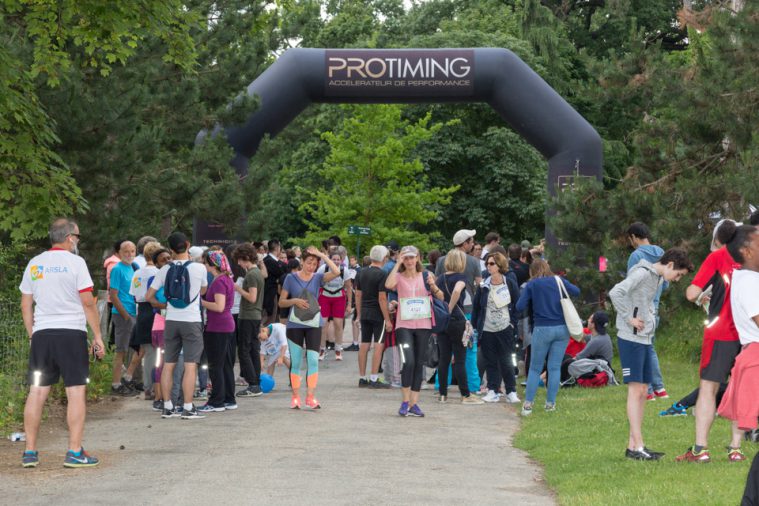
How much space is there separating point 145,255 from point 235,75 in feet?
30.0

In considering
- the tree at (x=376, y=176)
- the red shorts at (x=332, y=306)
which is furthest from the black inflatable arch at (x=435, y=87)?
the tree at (x=376, y=176)

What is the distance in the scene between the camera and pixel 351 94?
77.4 feet

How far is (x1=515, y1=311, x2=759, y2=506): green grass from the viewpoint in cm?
802

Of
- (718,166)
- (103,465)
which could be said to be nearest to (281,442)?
(103,465)

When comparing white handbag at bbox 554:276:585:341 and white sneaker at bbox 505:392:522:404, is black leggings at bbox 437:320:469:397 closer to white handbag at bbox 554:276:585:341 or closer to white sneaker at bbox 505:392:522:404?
white sneaker at bbox 505:392:522:404

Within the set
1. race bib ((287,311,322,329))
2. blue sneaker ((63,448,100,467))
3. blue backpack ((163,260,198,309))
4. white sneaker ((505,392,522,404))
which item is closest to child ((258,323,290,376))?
race bib ((287,311,322,329))

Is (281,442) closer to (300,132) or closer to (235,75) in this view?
(235,75)

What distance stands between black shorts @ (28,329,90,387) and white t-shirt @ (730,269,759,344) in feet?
16.3

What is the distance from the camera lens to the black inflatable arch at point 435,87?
23.2 m

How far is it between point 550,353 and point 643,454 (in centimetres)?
408

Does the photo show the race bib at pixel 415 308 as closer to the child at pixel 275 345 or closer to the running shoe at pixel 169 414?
the running shoe at pixel 169 414

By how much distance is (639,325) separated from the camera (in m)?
9.50

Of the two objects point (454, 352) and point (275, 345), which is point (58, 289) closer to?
point (454, 352)

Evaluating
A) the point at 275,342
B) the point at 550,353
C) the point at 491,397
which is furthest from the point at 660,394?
the point at 275,342
